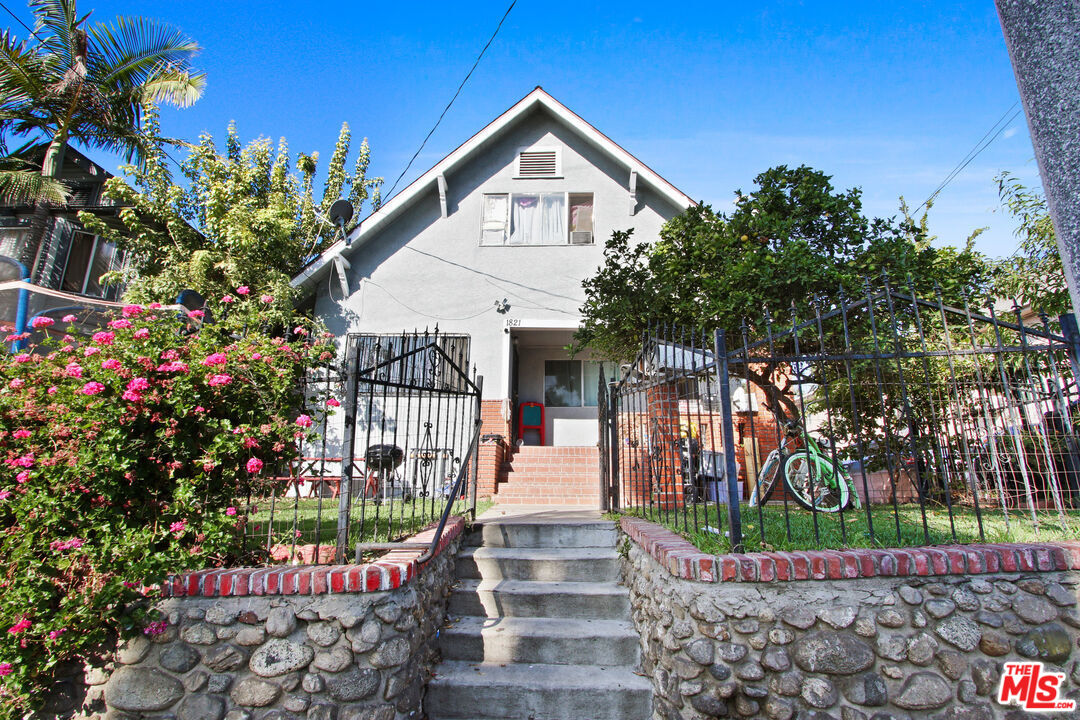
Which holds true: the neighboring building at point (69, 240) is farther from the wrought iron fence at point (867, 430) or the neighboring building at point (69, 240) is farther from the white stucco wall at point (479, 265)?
the wrought iron fence at point (867, 430)

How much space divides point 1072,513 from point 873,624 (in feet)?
15.5

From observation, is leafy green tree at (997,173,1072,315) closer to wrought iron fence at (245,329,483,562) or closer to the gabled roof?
the gabled roof

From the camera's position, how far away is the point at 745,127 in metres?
7.19

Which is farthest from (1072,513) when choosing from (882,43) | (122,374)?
(122,374)

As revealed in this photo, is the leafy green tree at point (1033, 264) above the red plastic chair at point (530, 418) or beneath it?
above

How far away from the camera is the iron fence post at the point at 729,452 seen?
3.11 meters

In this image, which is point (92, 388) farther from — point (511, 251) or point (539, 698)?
point (511, 251)

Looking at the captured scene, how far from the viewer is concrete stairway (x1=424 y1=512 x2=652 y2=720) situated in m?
3.33

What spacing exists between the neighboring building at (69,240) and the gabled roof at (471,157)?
5.28 meters

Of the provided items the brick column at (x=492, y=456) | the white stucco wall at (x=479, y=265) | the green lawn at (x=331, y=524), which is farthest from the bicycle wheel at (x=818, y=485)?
the white stucco wall at (x=479, y=265)

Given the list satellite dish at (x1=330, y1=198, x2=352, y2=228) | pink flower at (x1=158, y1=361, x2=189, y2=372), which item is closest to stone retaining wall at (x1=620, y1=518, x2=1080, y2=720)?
pink flower at (x1=158, y1=361, x2=189, y2=372)

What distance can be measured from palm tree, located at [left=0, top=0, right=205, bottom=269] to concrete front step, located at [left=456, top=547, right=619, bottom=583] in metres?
11.3

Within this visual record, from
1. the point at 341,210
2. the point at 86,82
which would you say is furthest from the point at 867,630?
the point at 86,82

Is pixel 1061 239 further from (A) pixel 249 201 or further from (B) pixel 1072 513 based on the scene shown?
(A) pixel 249 201
